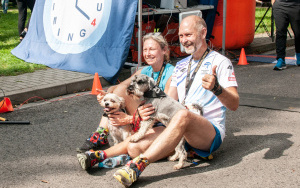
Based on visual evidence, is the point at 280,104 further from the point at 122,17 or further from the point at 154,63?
the point at 122,17

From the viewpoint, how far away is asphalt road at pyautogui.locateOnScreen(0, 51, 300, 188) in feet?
13.1

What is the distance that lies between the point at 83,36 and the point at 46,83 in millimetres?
1649

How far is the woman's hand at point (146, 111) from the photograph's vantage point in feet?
13.2

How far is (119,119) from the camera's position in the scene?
15.3 ft

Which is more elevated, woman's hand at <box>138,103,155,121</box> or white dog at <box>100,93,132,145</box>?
woman's hand at <box>138,103,155,121</box>

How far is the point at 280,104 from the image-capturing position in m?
6.66

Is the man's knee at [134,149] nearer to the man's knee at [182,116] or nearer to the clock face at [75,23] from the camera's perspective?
the man's knee at [182,116]

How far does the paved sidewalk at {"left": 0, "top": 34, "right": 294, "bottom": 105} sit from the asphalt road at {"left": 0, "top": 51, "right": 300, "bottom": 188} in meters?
0.27

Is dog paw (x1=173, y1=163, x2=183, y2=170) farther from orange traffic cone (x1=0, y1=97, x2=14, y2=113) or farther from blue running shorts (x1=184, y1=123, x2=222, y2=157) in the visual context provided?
orange traffic cone (x1=0, y1=97, x2=14, y2=113)

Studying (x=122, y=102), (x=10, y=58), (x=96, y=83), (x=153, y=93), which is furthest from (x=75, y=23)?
(x=153, y=93)

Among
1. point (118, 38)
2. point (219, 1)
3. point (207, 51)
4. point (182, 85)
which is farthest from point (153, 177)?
point (219, 1)

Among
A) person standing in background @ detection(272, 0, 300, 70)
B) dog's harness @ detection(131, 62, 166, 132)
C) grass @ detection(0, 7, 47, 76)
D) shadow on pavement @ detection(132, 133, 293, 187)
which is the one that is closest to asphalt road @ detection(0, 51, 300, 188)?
shadow on pavement @ detection(132, 133, 293, 187)

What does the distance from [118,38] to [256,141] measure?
14.1 ft

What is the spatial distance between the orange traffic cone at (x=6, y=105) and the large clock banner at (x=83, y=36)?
7.15 ft
